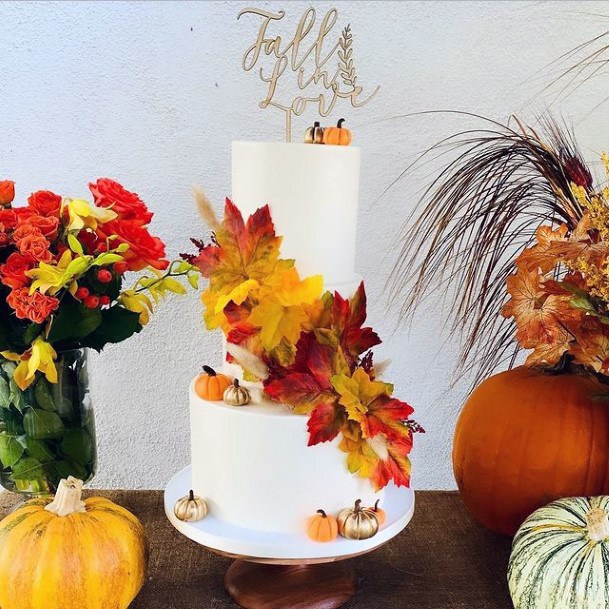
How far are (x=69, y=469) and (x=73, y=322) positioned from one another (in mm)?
211

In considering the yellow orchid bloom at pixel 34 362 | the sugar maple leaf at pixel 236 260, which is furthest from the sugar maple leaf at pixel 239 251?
the yellow orchid bloom at pixel 34 362

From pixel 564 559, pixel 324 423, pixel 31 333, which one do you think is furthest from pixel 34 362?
pixel 564 559

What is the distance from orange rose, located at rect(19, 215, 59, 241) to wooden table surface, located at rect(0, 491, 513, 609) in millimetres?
435

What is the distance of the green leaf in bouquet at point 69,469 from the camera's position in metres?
0.90

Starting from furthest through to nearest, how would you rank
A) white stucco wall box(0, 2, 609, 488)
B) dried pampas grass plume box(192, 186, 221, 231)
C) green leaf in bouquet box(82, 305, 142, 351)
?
white stucco wall box(0, 2, 609, 488) → green leaf in bouquet box(82, 305, 142, 351) → dried pampas grass plume box(192, 186, 221, 231)

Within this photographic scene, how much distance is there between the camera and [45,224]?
32.0 inches

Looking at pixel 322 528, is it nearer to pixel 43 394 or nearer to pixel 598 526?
pixel 598 526

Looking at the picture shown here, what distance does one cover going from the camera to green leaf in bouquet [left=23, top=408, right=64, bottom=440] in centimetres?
86

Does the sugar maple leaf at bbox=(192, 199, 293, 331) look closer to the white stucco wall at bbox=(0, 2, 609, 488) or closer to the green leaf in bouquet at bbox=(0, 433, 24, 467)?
the green leaf in bouquet at bbox=(0, 433, 24, 467)

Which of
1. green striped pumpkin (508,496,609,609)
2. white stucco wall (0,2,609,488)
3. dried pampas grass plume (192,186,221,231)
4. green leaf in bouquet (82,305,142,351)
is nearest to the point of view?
green striped pumpkin (508,496,609,609)

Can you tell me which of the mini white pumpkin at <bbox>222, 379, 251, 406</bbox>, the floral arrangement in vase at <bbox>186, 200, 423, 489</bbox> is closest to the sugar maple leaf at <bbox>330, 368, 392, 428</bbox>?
the floral arrangement in vase at <bbox>186, 200, 423, 489</bbox>

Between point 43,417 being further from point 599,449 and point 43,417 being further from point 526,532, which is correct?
point 599,449

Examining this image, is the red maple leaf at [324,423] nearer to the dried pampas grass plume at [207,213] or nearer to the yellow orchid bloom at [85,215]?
the dried pampas grass plume at [207,213]

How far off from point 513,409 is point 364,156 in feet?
2.02
